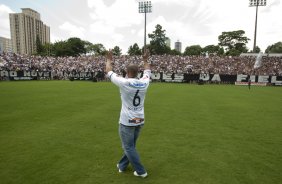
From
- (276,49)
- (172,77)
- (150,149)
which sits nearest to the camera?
(150,149)

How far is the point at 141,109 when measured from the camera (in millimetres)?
4465

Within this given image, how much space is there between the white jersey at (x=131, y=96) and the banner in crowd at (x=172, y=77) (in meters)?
31.9

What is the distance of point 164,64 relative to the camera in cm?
4500

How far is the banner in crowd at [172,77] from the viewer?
3588cm

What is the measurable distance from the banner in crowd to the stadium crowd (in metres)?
2.17

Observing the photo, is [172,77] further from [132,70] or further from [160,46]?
[160,46]

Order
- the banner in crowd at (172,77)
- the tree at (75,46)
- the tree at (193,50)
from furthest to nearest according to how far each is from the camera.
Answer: the tree at (193,50), the tree at (75,46), the banner in crowd at (172,77)

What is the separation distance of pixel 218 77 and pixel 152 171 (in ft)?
113

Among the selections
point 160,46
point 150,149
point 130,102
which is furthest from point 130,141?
point 160,46

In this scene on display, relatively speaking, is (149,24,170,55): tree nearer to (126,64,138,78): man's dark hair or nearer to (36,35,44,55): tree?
(36,35,44,55): tree

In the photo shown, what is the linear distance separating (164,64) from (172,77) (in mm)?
6953

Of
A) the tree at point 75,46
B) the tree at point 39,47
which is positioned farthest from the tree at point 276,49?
the tree at point 39,47

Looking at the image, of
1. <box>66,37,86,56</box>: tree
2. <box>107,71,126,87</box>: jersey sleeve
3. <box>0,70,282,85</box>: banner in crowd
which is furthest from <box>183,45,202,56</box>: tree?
<box>107,71,126,87</box>: jersey sleeve

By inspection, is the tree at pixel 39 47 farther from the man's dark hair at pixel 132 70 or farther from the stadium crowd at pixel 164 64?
the man's dark hair at pixel 132 70
